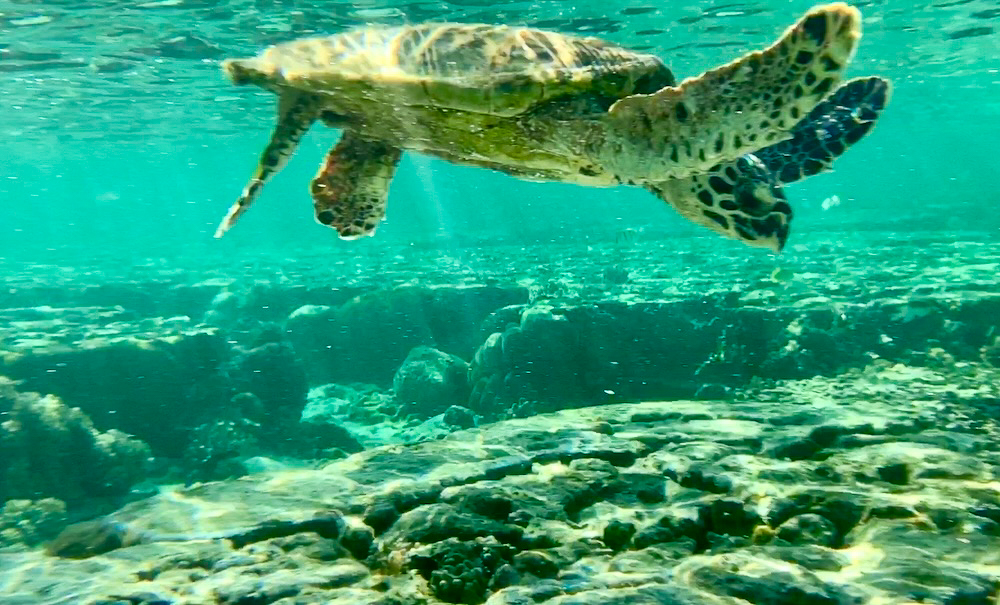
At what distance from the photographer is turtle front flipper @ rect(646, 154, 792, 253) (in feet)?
14.5

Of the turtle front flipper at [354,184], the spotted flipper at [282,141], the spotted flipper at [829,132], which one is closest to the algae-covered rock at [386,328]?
the turtle front flipper at [354,184]

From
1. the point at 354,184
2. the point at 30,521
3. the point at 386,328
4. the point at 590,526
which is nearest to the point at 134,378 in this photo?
the point at 30,521

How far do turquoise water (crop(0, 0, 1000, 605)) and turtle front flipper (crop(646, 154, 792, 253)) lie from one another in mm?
1630

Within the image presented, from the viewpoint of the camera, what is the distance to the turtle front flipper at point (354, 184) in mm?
5941

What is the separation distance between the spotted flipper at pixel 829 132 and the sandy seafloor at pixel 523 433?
211cm

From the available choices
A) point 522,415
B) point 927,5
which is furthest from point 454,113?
point 927,5

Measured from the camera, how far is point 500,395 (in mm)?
10617

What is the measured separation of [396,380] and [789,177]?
8.57m

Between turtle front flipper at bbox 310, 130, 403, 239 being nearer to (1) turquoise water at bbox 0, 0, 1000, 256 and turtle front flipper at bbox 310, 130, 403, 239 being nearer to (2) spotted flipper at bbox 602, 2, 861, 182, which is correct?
(2) spotted flipper at bbox 602, 2, 861, 182

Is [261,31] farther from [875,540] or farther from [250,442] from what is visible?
[875,540]

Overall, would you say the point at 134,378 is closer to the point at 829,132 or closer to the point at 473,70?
the point at 473,70

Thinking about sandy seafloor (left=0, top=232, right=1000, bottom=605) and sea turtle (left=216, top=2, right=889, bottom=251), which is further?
sea turtle (left=216, top=2, right=889, bottom=251)

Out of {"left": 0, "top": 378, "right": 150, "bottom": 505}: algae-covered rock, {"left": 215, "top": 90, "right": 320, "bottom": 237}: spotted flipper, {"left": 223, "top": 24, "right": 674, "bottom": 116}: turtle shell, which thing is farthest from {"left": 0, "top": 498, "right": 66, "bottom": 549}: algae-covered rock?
{"left": 223, "top": 24, "right": 674, "bottom": 116}: turtle shell

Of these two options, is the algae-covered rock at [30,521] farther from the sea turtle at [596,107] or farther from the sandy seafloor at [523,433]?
the sea turtle at [596,107]
